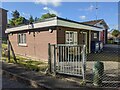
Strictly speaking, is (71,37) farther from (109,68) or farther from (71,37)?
(109,68)

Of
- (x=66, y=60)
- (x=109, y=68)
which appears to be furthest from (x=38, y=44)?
(x=109, y=68)

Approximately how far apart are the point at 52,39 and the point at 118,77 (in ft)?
19.4

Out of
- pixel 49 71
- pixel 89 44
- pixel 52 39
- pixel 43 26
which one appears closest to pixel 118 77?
pixel 49 71

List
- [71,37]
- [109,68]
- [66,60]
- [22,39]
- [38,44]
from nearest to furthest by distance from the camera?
[66,60] → [109,68] → [38,44] → [71,37] → [22,39]

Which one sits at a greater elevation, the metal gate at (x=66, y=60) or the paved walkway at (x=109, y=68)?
the metal gate at (x=66, y=60)

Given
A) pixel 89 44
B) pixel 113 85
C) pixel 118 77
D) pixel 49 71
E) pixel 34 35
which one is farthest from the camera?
pixel 89 44

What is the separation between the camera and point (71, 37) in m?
13.6

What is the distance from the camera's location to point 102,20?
30141 millimetres

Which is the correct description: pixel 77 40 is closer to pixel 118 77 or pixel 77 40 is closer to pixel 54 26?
pixel 54 26

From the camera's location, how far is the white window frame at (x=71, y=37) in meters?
13.0

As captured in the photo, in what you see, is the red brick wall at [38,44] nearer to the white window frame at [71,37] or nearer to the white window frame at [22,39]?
the white window frame at [22,39]

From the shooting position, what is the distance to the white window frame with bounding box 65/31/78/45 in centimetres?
1296

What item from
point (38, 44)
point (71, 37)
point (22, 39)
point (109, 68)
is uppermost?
point (71, 37)

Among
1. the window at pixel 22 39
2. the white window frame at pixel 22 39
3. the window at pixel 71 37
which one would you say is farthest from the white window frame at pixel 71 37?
the window at pixel 22 39
